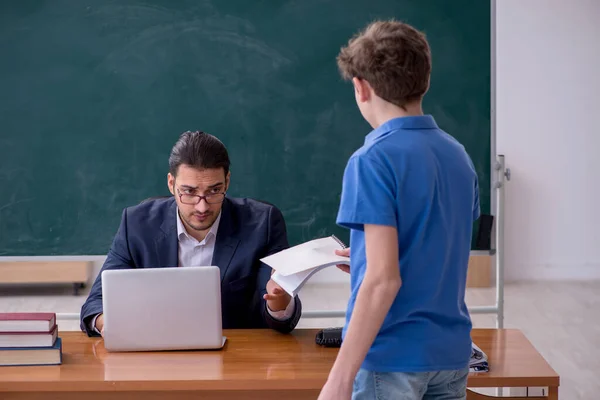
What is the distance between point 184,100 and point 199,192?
1.57 metres

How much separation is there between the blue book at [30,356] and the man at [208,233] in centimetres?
38

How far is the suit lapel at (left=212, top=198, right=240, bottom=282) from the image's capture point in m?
2.50

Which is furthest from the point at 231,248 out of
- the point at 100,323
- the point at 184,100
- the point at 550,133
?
the point at 550,133

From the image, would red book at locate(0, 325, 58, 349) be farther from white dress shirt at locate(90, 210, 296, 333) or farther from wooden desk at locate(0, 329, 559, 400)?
white dress shirt at locate(90, 210, 296, 333)

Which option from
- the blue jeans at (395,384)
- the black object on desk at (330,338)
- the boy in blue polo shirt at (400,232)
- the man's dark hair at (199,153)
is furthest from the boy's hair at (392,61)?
the man's dark hair at (199,153)

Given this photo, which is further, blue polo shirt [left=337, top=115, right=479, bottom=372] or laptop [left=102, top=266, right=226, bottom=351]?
laptop [left=102, top=266, right=226, bottom=351]

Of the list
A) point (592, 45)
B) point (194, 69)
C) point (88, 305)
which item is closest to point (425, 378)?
point (88, 305)

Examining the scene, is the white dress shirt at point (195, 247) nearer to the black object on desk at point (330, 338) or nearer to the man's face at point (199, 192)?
the man's face at point (199, 192)

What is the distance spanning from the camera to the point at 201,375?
195 cm

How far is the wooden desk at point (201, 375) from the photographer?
6.31 ft

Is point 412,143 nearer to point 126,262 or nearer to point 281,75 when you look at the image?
point 126,262

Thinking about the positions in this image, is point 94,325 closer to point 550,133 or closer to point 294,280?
point 294,280

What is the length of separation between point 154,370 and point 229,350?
0.24 metres

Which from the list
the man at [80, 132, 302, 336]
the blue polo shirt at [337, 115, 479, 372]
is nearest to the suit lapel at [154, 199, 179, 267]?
the man at [80, 132, 302, 336]
